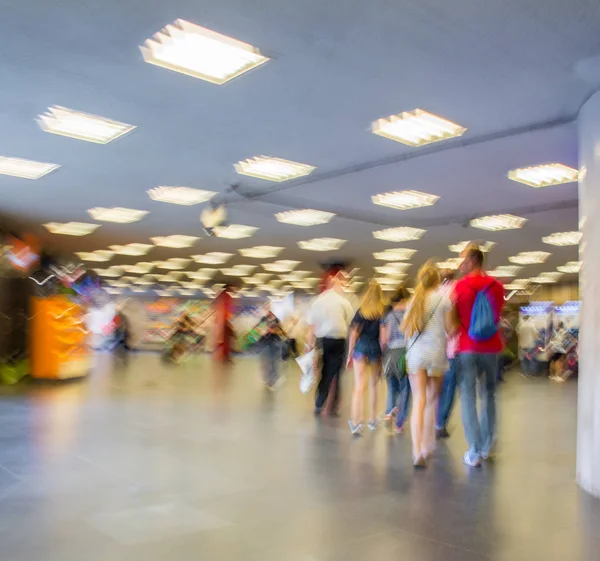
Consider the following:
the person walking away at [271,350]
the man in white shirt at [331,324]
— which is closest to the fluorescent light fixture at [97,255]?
the person walking away at [271,350]

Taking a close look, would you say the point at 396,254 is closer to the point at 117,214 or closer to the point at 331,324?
the point at 117,214

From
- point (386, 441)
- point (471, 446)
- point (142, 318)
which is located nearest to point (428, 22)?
point (471, 446)

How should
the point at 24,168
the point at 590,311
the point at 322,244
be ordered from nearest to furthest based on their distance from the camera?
the point at 590,311, the point at 24,168, the point at 322,244

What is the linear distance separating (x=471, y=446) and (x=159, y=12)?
4.44 meters

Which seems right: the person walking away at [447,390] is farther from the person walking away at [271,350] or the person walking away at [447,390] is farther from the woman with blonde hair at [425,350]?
the person walking away at [271,350]

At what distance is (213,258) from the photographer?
64.1 ft

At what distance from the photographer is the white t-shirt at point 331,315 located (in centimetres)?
813

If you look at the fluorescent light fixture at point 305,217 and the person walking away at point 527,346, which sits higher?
the fluorescent light fixture at point 305,217

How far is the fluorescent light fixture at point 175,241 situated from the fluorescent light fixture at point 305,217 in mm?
3803

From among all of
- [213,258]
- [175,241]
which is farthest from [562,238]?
[213,258]

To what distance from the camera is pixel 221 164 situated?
26.8 ft

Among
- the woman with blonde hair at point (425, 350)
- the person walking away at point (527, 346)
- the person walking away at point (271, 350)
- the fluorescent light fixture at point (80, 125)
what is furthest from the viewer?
the person walking away at point (527, 346)

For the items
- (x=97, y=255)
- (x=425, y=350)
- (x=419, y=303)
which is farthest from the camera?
(x=97, y=255)

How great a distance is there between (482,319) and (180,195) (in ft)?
20.1
